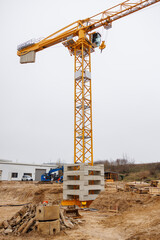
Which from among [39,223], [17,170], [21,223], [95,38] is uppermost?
[95,38]

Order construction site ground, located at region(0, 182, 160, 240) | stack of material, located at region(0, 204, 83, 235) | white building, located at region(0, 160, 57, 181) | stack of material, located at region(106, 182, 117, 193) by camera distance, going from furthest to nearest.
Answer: white building, located at region(0, 160, 57, 181) → stack of material, located at region(106, 182, 117, 193) → stack of material, located at region(0, 204, 83, 235) → construction site ground, located at region(0, 182, 160, 240)

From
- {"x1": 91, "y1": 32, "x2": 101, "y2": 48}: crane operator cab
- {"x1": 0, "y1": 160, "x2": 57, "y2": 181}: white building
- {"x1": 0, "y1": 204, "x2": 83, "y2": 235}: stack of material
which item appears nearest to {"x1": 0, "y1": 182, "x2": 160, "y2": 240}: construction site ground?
{"x1": 0, "y1": 204, "x2": 83, "y2": 235}: stack of material

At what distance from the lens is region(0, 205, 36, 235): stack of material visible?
7.89m

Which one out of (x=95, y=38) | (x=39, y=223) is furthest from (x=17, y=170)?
(x=39, y=223)

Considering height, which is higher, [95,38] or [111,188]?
[95,38]

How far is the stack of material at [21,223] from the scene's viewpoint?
7.89m

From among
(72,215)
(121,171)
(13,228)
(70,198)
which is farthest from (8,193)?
(121,171)

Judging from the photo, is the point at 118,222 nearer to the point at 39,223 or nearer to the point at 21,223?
the point at 39,223

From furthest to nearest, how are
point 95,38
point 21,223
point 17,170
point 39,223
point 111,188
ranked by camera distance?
point 17,170 → point 95,38 → point 111,188 → point 21,223 → point 39,223

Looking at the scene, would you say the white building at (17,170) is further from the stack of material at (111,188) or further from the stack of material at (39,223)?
the stack of material at (39,223)

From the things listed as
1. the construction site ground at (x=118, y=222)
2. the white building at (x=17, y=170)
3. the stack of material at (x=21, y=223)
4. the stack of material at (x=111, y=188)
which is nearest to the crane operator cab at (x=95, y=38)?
the stack of material at (x=111, y=188)

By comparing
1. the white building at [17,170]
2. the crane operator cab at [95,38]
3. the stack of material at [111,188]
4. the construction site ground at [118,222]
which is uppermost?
the crane operator cab at [95,38]

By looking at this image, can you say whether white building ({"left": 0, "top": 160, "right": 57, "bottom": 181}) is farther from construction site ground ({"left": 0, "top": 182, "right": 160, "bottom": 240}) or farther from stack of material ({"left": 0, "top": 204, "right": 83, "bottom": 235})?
stack of material ({"left": 0, "top": 204, "right": 83, "bottom": 235})

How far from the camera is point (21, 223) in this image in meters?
8.30
